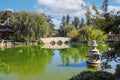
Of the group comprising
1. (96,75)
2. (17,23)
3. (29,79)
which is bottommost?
(29,79)

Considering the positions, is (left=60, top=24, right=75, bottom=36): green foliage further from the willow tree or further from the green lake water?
the green lake water

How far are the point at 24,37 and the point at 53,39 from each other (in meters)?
18.9

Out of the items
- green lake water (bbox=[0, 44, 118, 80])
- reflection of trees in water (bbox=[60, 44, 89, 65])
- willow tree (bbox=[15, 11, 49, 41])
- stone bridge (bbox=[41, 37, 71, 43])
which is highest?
willow tree (bbox=[15, 11, 49, 41])

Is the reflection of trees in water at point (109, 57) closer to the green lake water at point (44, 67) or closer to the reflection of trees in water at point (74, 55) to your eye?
the green lake water at point (44, 67)

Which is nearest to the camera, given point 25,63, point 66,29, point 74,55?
point 25,63

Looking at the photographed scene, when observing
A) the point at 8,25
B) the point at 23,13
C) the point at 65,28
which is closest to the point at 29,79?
the point at 23,13

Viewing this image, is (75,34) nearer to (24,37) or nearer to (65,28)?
(65,28)

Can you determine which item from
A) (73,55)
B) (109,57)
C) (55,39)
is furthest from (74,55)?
(55,39)

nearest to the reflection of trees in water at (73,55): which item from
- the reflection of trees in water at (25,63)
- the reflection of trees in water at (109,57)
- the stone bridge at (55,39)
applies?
the reflection of trees in water at (25,63)

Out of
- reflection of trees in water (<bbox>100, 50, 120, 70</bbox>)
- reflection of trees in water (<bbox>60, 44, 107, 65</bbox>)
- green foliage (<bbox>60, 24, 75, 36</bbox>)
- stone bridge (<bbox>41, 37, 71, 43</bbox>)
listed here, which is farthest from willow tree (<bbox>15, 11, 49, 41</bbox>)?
reflection of trees in water (<bbox>100, 50, 120, 70</bbox>)

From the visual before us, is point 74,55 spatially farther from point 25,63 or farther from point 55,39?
point 55,39

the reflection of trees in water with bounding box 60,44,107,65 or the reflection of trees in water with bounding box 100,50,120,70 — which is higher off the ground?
the reflection of trees in water with bounding box 100,50,120,70

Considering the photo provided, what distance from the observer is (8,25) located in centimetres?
5578

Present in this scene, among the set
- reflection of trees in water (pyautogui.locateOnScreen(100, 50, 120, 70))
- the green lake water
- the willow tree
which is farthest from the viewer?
the willow tree
